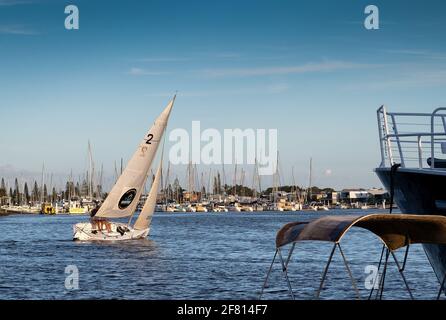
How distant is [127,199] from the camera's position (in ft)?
237

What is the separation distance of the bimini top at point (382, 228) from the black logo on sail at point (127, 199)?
56.8 meters

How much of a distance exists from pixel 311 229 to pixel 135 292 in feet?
87.9

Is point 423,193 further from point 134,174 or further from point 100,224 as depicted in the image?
point 100,224

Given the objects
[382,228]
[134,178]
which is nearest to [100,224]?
[134,178]

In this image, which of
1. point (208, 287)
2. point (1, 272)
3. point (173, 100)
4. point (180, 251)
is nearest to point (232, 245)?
point (180, 251)

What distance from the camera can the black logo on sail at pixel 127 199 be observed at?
7231 centimetres

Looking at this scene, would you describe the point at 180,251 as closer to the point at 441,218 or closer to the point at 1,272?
the point at 1,272

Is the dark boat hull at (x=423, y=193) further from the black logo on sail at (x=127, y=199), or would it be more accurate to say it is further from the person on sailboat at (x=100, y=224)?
the person on sailboat at (x=100, y=224)

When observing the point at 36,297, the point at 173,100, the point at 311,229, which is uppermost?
the point at 173,100

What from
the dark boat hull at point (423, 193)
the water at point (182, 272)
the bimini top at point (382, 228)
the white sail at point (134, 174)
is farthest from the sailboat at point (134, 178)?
the bimini top at point (382, 228)

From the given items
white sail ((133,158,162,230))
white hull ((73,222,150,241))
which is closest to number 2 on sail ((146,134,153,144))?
white sail ((133,158,162,230))

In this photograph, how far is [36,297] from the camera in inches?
1497

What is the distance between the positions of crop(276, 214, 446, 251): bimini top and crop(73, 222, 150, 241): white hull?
60.6 m
